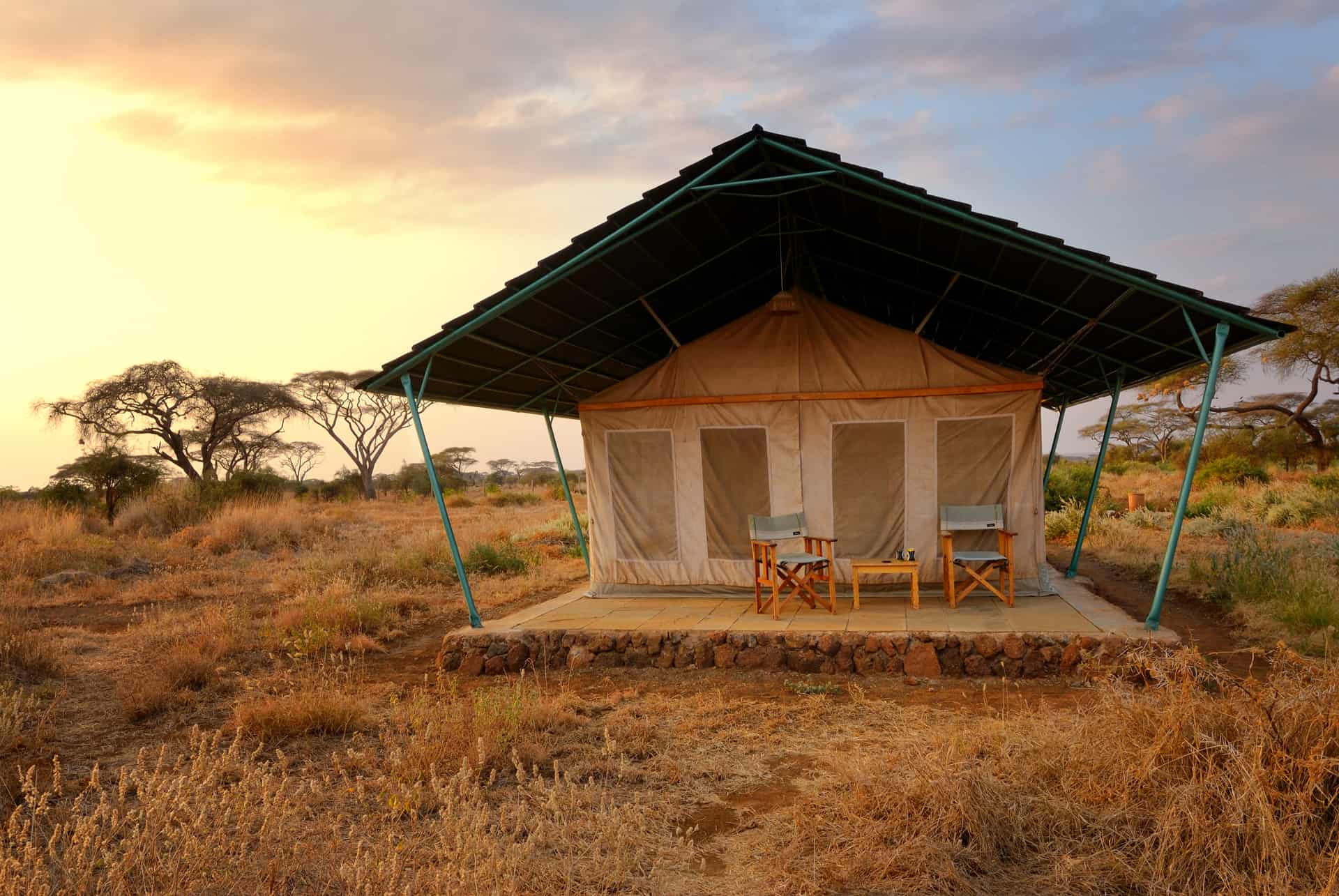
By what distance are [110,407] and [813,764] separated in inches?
1033

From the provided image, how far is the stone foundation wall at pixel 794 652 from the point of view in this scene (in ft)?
19.8

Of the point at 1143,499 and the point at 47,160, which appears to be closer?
the point at 47,160

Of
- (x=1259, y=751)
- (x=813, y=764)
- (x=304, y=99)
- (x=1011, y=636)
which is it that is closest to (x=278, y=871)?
(x=813, y=764)

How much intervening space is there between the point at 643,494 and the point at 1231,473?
1830cm

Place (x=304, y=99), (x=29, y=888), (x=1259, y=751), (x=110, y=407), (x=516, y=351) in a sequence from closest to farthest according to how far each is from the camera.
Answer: (x=29, y=888) → (x=1259, y=751) → (x=516, y=351) → (x=304, y=99) → (x=110, y=407)

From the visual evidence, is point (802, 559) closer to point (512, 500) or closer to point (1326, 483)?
point (1326, 483)

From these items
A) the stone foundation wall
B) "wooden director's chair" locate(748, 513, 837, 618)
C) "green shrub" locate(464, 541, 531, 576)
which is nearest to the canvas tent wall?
"wooden director's chair" locate(748, 513, 837, 618)

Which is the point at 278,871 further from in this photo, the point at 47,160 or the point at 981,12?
the point at 47,160

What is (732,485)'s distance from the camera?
8.36 m

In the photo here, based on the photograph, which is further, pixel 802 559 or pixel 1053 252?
pixel 802 559

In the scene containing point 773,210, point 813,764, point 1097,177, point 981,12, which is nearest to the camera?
point 813,764

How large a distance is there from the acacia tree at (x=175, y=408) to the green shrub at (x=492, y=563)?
585 inches

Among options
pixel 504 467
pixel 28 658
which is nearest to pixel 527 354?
pixel 28 658

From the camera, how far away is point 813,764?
4.27 metres
